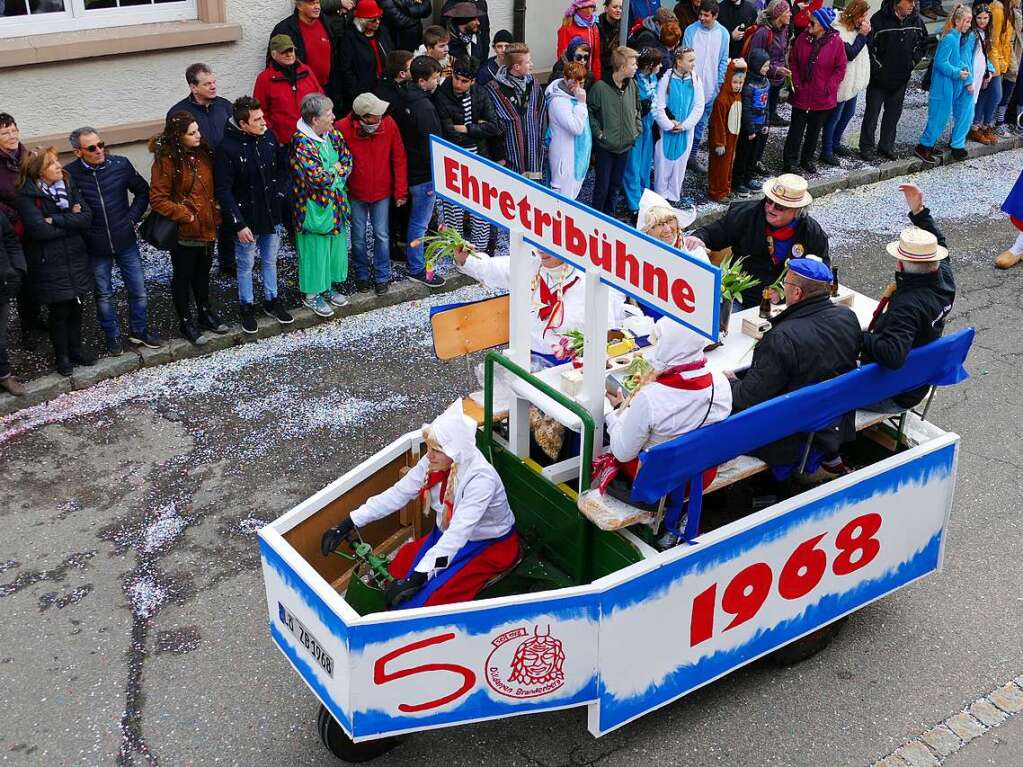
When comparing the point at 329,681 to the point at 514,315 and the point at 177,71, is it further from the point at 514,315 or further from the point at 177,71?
the point at 177,71

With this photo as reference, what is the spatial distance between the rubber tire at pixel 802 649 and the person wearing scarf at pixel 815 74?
7.38m

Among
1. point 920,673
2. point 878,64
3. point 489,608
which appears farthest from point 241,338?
point 878,64

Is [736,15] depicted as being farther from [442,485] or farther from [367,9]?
[442,485]

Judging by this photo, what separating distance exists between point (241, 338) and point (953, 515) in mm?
5005

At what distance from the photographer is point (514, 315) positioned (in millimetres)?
5168

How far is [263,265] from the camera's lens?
8695mm

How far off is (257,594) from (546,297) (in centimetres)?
215

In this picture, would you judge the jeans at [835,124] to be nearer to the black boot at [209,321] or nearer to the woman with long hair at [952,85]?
the woman with long hair at [952,85]

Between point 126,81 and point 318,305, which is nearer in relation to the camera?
point 318,305

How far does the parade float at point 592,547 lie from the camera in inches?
181

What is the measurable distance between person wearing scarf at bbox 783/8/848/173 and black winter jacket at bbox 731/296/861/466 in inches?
280

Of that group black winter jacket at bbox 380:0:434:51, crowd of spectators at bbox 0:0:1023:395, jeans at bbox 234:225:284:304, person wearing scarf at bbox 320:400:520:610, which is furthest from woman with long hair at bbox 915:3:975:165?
person wearing scarf at bbox 320:400:520:610

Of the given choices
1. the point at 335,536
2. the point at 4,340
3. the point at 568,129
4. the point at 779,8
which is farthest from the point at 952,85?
the point at 335,536

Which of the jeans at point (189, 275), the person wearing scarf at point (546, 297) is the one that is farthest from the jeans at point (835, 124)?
the person wearing scarf at point (546, 297)
